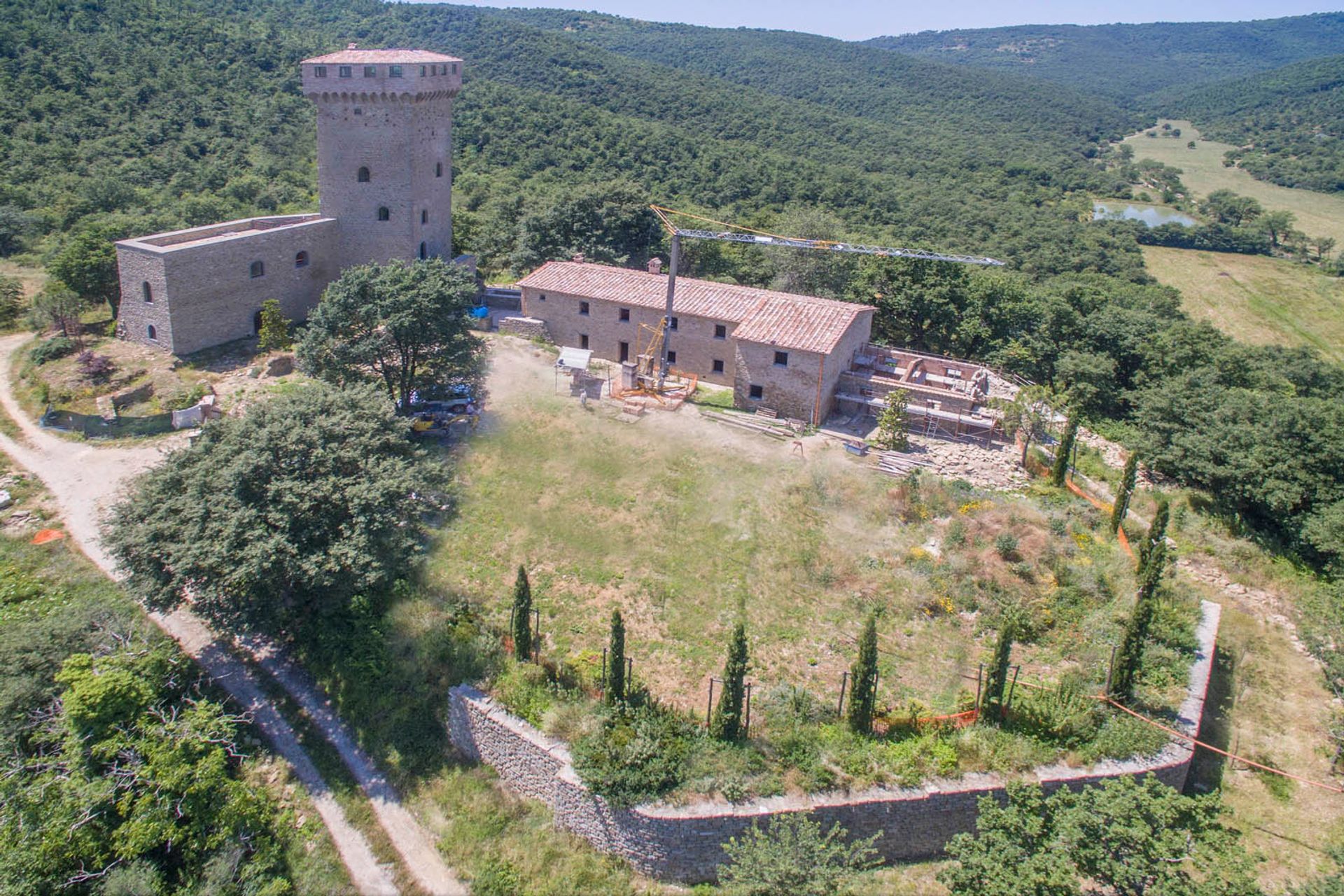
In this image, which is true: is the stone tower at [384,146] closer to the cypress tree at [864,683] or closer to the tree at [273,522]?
the tree at [273,522]

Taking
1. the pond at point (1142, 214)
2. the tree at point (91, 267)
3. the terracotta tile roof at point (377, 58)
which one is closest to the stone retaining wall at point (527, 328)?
the terracotta tile roof at point (377, 58)

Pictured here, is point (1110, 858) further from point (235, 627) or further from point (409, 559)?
point (235, 627)

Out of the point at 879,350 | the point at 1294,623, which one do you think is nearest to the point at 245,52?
the point at 879,350

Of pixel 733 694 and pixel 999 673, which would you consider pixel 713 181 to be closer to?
pixel 999 673

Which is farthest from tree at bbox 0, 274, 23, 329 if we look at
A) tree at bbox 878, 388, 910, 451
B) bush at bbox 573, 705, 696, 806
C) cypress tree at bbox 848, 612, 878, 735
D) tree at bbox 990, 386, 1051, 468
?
tree at bbox 990, 386, 1051, 468

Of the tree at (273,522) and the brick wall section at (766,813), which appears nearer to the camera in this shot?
the brick wall section at (766,813)
